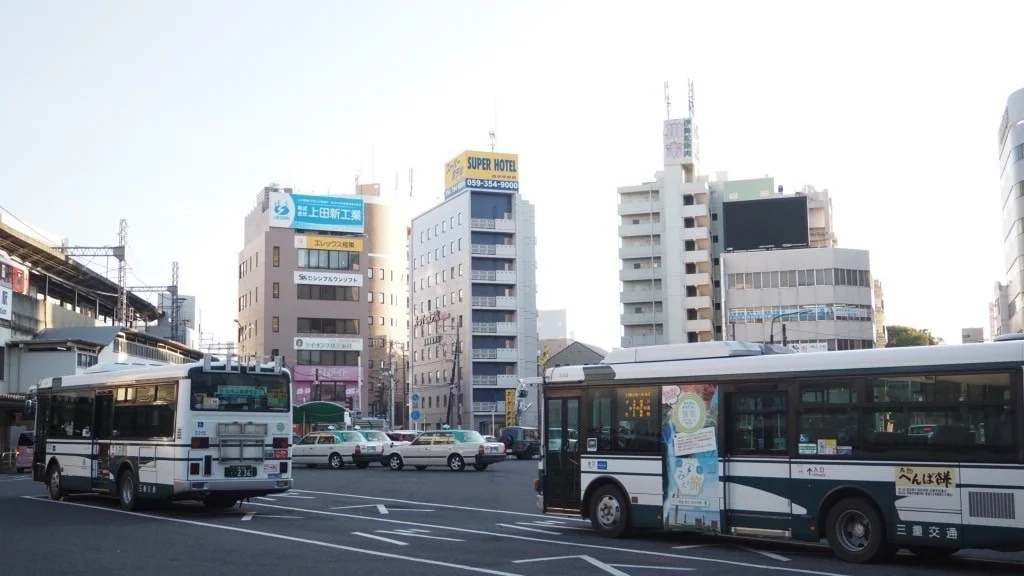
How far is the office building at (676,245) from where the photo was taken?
100 m

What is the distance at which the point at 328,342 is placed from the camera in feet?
323

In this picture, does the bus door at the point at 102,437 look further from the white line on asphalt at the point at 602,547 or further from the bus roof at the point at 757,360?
the bus roof at the point at 757,360

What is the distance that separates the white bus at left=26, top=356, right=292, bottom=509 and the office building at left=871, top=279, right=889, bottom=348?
89.9 m

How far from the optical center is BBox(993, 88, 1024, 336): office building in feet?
228

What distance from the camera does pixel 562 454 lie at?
59.2 feet

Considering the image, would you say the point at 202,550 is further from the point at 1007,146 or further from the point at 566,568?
the point at 1007,146

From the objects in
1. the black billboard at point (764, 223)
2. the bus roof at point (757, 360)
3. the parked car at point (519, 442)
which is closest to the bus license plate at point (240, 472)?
the bus roof at point (757, 360)

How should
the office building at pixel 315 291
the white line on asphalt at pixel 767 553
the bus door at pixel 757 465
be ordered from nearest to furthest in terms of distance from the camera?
the white line on asphalt at pixel 767 553, the bus door at pixel 757 465, the office building at pixel 315 291

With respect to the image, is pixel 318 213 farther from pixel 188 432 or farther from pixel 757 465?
pixel 757 465

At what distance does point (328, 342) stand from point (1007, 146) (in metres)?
60.3

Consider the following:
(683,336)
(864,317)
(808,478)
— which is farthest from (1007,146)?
(808,478)

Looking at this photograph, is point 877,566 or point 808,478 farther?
point 808,478

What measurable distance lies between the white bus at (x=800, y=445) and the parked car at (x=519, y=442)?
4029 centimetres

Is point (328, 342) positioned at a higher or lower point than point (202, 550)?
higher
